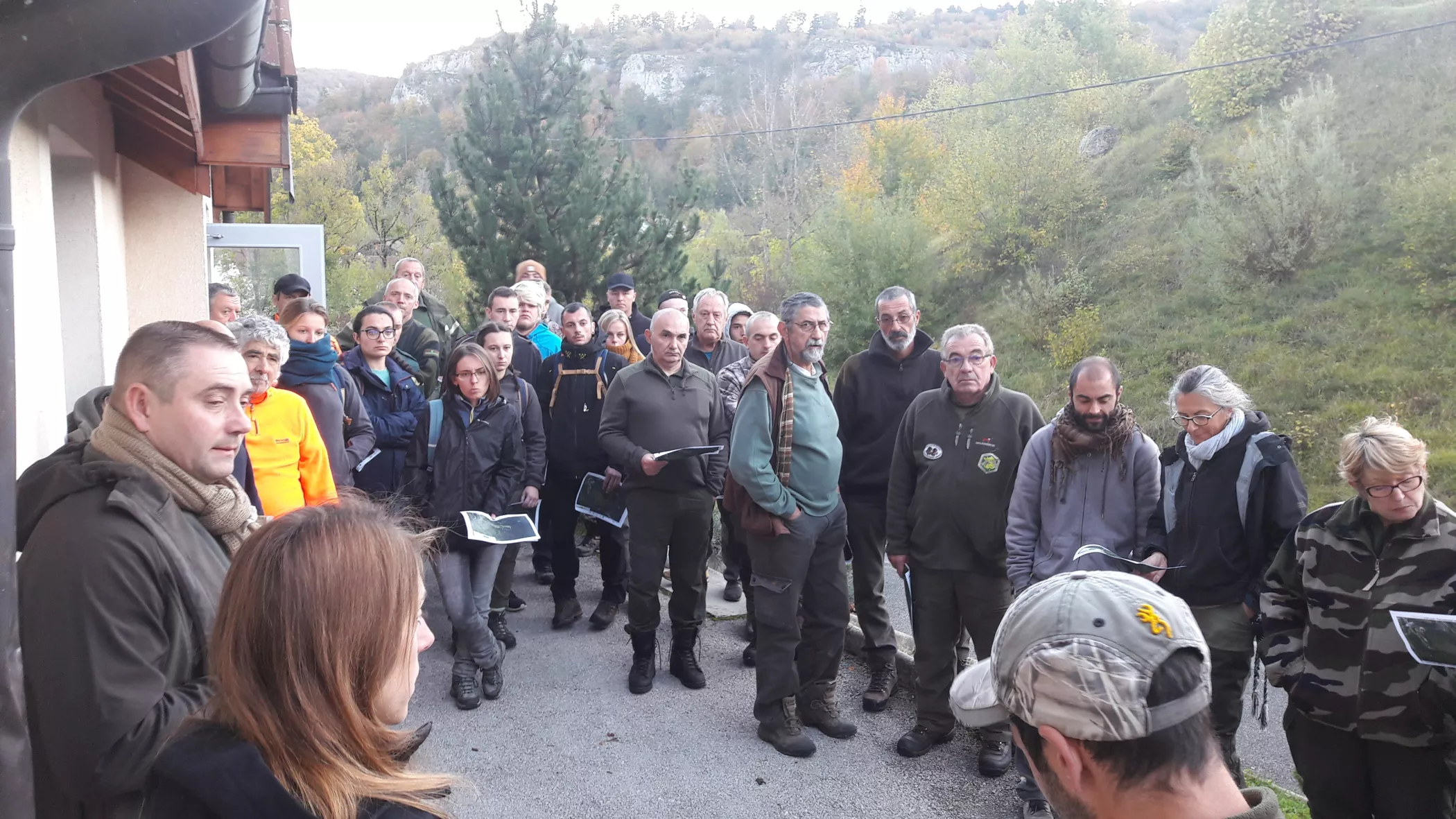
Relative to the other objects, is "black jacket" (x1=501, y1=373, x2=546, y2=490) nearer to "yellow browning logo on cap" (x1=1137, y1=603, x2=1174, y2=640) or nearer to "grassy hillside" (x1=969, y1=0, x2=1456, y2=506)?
"yellow browning logo on cap" (x1=1137, y1=603, x2=1174, y2=640)

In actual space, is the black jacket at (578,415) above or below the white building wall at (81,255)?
below

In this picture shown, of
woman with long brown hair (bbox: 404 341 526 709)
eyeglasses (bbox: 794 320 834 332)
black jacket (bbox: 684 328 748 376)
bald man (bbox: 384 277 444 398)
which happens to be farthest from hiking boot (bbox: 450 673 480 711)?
black jacket (bbox: 684 328 748 376)

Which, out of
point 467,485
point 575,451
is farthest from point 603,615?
point 467,485

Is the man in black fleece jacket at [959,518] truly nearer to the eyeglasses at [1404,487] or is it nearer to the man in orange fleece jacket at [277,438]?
the eyeglasses at [1404,487]

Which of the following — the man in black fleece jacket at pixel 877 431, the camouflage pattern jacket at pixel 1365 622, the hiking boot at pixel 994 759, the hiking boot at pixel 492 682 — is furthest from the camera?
the man in black fleece jacket at pixel 877 431

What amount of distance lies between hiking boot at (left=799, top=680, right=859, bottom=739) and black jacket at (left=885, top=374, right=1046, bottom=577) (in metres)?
0.85

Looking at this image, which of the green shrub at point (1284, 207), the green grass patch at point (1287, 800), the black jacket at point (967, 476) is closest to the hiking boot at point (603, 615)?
the black jacket at point (967, 476)

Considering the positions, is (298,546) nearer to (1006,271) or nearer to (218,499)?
(218,499)

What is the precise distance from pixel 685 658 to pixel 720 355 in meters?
2.36

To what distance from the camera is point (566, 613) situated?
6461 millimetres

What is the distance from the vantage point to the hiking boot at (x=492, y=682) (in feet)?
17.4

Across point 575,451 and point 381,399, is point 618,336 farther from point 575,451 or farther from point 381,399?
point 381,399

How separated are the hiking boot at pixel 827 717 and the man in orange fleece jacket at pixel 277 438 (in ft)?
8.47

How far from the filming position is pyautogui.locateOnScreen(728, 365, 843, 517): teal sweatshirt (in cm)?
466
